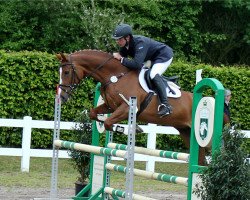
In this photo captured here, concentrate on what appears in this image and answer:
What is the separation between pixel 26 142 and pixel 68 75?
4814mm

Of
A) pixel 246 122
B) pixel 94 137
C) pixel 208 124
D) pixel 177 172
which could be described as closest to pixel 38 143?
pixel 177 172

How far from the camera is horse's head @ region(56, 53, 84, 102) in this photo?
9.71 m

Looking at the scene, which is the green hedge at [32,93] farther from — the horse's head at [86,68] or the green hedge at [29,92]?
the horse's head at [86,68]

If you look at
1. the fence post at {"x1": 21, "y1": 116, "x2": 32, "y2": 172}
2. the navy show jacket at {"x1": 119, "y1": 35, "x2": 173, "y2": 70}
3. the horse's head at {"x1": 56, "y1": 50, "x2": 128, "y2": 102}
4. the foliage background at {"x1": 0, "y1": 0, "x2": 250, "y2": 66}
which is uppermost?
the foliage background at {"x1": 0, "y1": 0, "x2": 250, "y2": 66}

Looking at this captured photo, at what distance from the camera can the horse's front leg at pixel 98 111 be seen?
9797mm

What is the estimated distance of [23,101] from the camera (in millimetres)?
16281

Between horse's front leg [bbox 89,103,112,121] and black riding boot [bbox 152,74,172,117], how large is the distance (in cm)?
66

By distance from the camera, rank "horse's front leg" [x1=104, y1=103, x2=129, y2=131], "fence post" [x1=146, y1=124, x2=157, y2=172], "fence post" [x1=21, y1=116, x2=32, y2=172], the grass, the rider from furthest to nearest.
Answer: "fence post" [x1=146, y1=124, x2=157, y2=172] → "fence post" [x1=21, y1=116, x2=32, y2=172] → the grass → the rider → "horse's front leg" [x1=104, y1=103, x2=129, y2=131]

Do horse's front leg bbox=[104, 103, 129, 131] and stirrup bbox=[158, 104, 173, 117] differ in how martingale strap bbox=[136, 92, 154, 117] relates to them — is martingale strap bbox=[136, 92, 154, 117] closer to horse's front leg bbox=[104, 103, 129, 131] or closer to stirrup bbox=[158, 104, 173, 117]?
stirrup bbox=[158, 104, 173, 117]

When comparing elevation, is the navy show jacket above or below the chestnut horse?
above

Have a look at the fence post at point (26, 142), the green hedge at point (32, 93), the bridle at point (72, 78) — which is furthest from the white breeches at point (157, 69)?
the green hedge at point (32, 93)

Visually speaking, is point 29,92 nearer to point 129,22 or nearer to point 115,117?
point 129,22

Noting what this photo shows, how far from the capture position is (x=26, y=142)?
14.3m

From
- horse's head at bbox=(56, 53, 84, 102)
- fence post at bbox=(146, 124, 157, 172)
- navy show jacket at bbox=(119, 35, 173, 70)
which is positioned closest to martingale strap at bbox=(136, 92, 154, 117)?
navy show jacket at bbox=(119, 35, 173, 70)
